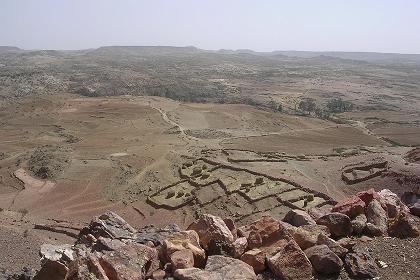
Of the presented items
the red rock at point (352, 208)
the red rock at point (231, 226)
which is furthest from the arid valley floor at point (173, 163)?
the red rock at point (231, 226)

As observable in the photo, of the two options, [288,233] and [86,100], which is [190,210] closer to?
[288,233]

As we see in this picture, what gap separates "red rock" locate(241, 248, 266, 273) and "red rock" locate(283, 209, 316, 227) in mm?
2390

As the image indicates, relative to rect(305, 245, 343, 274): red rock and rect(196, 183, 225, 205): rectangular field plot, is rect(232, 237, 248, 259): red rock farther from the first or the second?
rect(196, 183, 225, 205): rectangular field plot

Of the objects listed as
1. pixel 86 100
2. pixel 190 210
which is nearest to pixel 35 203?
pixel 190 210

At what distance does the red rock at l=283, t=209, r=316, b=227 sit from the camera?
11.4m

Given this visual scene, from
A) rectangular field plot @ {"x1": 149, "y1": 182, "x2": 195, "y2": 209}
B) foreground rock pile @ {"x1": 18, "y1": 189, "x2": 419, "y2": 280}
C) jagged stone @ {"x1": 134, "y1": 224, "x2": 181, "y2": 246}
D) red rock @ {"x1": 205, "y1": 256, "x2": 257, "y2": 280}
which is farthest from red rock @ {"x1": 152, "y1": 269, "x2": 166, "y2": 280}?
rectangular field plot @ {"x1": 149, "y1": 182, "x2": 195, "y2": 209}

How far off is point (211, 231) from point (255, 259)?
1532mm

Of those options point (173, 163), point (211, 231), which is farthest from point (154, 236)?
point (173, 163)

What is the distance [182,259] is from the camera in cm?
892

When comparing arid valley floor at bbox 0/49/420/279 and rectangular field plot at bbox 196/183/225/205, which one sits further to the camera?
rectangular field plot at bbox 196/183/225/205

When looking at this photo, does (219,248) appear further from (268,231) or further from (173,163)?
(173,163)

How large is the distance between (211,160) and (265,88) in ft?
237

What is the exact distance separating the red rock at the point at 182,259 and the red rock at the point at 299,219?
11.5ft

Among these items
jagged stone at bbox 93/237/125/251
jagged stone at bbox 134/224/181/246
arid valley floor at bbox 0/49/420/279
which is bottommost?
arid valley floor at bbox 0/49/420/279
